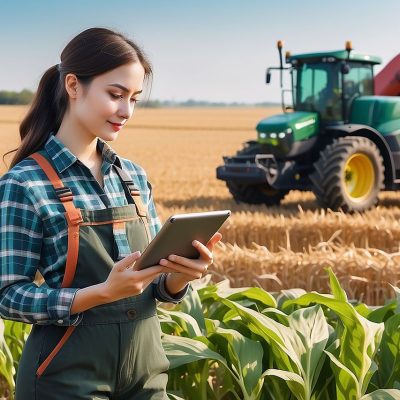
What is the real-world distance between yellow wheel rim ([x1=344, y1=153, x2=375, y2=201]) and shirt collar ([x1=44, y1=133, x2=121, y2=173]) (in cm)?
926

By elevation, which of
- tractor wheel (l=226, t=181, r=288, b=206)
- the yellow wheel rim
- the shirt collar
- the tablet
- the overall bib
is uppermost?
the shirt collar

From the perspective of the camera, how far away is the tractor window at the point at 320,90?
37.9 feet

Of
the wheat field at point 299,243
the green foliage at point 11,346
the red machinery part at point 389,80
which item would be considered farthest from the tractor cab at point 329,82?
the green foliage at point 11,346

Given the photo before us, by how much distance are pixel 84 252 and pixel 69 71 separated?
50cm

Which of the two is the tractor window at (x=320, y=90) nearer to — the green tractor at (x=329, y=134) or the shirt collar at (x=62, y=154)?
the green tractor at (x=329, y=134)

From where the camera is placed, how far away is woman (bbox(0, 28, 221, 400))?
2215 mm

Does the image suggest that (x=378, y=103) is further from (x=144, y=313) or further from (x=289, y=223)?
(x=144, y=313)


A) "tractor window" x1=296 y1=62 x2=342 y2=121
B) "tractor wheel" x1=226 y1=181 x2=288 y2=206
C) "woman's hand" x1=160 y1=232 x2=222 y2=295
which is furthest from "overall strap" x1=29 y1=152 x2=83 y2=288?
"tractor wheel" x1=226 y1=181 x2=288 y2=206

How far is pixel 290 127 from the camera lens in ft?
37.7

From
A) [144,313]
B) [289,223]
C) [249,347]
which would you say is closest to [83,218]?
[144,313]

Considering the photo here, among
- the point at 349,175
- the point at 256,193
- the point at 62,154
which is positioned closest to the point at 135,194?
the point at 62,154

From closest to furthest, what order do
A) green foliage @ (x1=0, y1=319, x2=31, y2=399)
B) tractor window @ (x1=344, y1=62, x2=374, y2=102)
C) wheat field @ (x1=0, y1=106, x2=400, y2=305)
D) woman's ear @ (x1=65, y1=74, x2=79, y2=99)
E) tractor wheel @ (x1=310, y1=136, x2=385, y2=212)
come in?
woman's ear @ (x1=65, y1=74, x2=79, y2=99), green foliage @ (x1=0, y1=319, x2=31, y2=399), wheat field @ (x1=0, y1=106, x2=400, y2=305), tractor wheel @ (x1=310, y1=136, x2=385, y2=212), tractor window @ (x1=344, y1=62, x2=374, y2=102)

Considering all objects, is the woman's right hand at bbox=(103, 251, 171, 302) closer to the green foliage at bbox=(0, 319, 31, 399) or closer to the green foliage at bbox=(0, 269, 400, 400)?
the green foliage at bbox=(0, 269, 400, 400)

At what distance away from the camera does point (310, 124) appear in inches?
458
